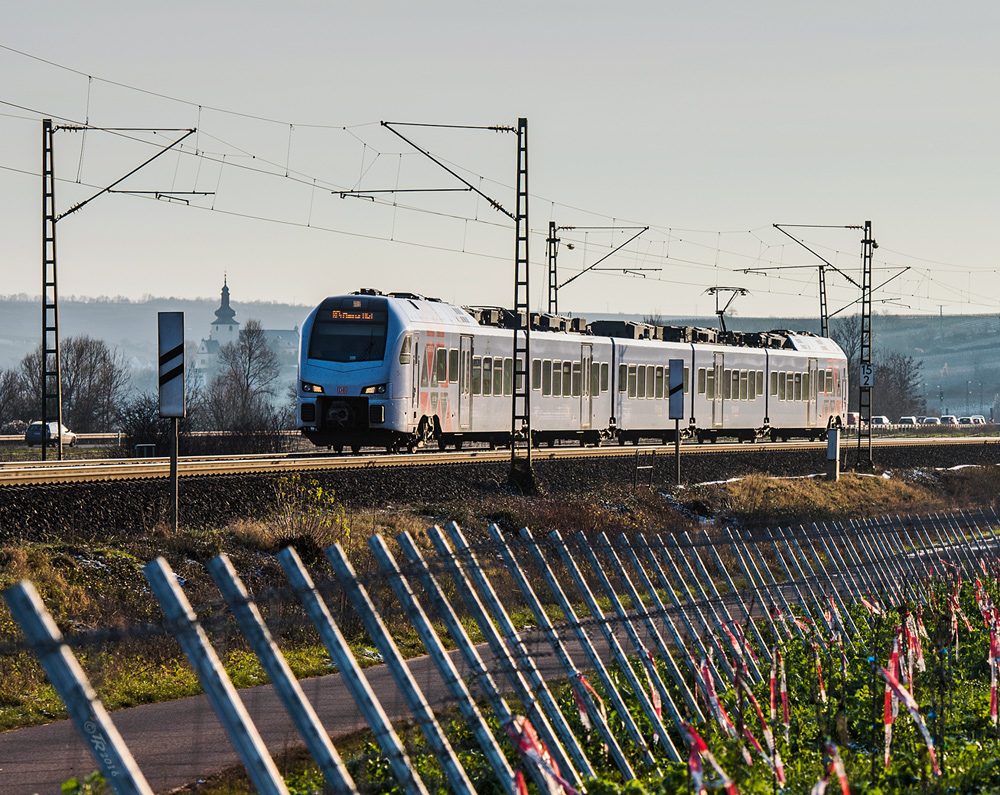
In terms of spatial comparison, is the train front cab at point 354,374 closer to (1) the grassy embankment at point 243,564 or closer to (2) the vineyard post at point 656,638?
(1) the grassy embankment at point 243,564

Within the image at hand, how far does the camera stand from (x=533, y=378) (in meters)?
35.2

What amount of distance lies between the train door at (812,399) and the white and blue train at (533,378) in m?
→ 0.05

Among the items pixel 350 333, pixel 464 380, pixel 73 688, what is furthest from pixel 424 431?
pixel 73 688

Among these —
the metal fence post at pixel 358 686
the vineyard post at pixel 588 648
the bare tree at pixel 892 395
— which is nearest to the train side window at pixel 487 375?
the vineyard post at pixel 588 648

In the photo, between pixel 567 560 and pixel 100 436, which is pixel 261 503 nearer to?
pixel 567 560

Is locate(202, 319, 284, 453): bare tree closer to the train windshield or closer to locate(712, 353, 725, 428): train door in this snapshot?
locate(712, 353, 725, 428): train door

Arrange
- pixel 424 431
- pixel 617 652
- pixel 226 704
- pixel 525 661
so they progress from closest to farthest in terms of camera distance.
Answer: pixel 226 704 → pixel 525 661 → pixel 617 652 → pixel 424 431

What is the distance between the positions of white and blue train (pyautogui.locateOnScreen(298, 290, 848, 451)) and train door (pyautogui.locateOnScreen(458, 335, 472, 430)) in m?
0.04

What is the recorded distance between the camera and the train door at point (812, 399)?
52156 mm

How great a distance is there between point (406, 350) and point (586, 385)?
388 inches

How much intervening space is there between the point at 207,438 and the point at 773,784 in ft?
124

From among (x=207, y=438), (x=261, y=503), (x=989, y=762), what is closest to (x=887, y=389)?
(x=207, y=438)

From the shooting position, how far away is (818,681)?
1033 centimetres

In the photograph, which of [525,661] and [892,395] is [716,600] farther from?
[892,395]
